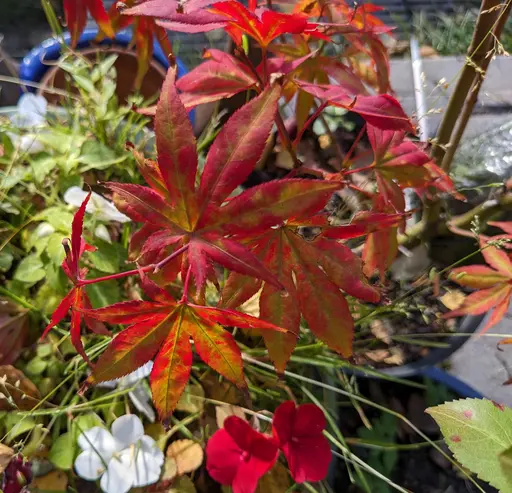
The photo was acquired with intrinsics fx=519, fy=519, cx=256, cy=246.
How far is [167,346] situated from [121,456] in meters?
0.30

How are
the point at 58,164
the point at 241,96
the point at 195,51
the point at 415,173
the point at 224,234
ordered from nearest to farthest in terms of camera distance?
1. the point at 224,234
2. the point at 415,173
3. the point at 58,164
4. the point at 241,96
5. the point at 195,51

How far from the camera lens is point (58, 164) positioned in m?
0.81

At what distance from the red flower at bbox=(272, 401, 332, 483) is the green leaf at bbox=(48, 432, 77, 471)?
28cm

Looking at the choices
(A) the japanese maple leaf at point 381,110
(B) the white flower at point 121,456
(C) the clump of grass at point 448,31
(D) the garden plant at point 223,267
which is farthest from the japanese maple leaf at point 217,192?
(C) the clump of grass at point 448,31

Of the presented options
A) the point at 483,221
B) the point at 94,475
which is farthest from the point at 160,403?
the point at 483,221

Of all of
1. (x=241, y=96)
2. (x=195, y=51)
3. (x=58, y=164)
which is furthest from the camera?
(x=195, y=51)

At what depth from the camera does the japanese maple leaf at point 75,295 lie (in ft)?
1.37

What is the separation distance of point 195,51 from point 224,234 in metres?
1.33

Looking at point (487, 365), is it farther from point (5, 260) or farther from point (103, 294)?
point (5, 260)

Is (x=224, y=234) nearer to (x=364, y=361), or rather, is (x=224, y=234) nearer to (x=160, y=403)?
(x=160, y=403)

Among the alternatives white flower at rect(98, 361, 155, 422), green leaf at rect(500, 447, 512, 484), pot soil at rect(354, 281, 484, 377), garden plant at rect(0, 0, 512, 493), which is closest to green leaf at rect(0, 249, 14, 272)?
garden plant at rect(0, 0, 512, 493)

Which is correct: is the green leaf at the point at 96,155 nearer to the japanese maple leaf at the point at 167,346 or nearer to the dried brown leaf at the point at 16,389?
the dried brown leaf at the point at 16,389

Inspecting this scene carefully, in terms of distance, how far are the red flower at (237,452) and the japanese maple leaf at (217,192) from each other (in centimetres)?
27

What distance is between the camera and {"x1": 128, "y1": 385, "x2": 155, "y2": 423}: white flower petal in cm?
72
